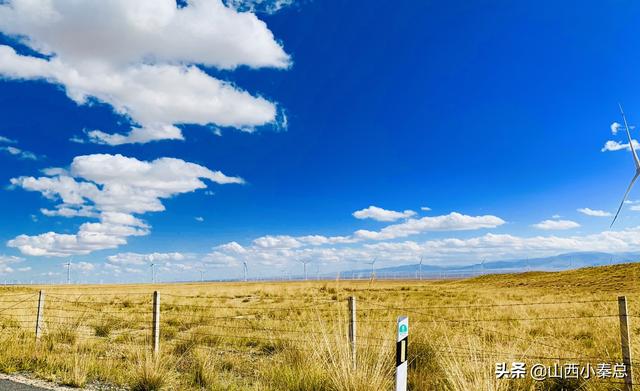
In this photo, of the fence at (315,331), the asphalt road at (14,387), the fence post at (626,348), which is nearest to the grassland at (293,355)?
the fence at (315,331)

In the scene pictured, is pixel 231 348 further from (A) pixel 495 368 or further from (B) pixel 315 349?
(A) pixel 495 368

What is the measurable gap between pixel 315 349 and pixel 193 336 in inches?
264

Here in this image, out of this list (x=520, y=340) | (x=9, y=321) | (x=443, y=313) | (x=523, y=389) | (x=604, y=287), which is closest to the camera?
(x=523, y=389)

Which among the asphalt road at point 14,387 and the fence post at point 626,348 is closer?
the fence post at point 626,348

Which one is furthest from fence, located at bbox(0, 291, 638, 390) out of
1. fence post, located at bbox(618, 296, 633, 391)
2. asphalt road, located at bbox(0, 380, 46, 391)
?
asphalt road, located at bbox(0, 380, 46, 391)

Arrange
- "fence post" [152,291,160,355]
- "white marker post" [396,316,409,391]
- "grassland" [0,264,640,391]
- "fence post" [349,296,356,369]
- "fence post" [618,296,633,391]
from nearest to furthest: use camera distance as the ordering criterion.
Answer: "white marker post" [396,316,409,391] < "fence post" [618,296,633,391] < "grassland" [0,264,640,391] < "fence post" [349,296,356,369] < "fence post" [152,291,160,355]

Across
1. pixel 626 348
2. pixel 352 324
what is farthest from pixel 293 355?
pixel 626 348

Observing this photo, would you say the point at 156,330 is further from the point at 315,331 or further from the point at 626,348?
the point at 626,348

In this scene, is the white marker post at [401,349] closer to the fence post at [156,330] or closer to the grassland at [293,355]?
the grassland at [293,355]

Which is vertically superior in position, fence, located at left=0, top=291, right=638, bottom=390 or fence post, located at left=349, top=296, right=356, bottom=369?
fence post, located at left=349, top=296, right=356, bottom=369

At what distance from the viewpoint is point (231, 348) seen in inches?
538

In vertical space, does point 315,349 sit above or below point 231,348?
above

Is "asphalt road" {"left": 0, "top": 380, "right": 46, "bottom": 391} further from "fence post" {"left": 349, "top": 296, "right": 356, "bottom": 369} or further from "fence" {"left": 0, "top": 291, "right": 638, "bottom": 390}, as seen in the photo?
"fence post" {"left": 349, "top": 296, "right": 356, "bottom": 369}

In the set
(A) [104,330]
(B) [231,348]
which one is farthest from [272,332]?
(A) [104,330]
